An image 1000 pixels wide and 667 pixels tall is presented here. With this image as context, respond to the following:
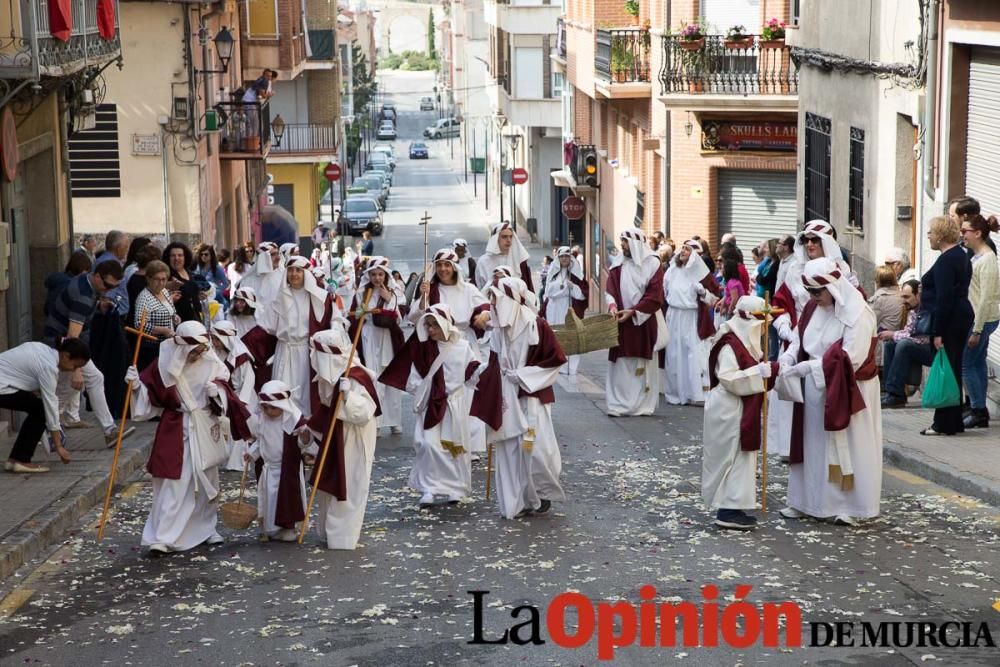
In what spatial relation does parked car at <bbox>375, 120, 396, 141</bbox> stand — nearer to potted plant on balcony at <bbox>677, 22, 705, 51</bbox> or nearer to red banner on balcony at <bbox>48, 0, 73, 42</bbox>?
potted plant on balcony at <bbox>677, 22, 705, 51</bbox>

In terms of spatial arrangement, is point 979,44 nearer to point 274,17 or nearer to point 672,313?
point 672,313

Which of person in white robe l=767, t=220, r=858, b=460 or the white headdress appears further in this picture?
person in white robe l=767, t=220, r=858, b=460

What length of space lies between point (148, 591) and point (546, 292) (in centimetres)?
1053

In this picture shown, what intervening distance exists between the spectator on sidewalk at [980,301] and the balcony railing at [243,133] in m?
22.5

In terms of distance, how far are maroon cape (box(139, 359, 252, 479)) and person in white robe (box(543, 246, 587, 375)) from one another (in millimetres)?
8580

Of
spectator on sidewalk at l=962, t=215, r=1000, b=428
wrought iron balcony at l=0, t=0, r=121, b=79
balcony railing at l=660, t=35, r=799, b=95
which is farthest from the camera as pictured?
balcony railing at l=660, t=35, r=799, b=95

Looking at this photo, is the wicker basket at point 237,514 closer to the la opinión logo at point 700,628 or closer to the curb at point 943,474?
the la opinión logo at point 700,628

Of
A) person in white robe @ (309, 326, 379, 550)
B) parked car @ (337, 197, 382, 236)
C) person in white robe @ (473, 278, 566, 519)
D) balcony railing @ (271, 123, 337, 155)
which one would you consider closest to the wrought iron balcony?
person in white robe @ (309, 326, 379, 550)

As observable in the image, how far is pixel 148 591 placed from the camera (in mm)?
9898

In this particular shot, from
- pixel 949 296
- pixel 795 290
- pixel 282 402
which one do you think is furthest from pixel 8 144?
pixel 949 296

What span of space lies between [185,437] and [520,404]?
2.43m

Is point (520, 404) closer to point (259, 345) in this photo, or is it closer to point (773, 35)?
point (259, 345)

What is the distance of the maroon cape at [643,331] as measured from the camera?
17.6 metres

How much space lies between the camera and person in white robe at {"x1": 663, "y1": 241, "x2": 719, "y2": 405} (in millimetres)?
18906
